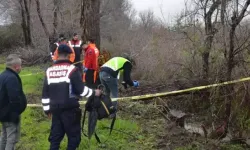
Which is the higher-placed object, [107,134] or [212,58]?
[212,58]

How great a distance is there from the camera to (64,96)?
5.10 meters

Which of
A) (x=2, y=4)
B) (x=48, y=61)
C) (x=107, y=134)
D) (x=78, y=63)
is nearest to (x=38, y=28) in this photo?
(x=48, y=61)

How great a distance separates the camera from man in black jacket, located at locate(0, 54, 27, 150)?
17.9 ft

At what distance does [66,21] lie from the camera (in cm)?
2634

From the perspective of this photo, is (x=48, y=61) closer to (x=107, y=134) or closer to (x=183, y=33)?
(x=183, y=33)

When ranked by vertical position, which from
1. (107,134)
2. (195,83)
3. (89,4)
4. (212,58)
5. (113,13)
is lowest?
(107,134)

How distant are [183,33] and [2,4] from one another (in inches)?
1338

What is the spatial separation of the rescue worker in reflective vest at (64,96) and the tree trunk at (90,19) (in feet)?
25.3

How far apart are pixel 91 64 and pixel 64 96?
233 inches

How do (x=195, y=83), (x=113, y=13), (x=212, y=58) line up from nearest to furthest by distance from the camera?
(x=212, y=58) → (x=195, y=83) → (x=113, y=13)

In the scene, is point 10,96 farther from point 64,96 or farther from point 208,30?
point 208,30

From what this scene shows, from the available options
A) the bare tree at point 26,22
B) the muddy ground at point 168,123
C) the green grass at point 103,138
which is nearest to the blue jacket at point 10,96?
the green grass at point 103,138

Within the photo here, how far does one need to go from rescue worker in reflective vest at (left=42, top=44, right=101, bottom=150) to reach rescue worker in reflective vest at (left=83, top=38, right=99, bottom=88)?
18.4 ft

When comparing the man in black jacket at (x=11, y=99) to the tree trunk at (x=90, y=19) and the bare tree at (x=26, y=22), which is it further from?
the bare tree at (x=26, y=22)
